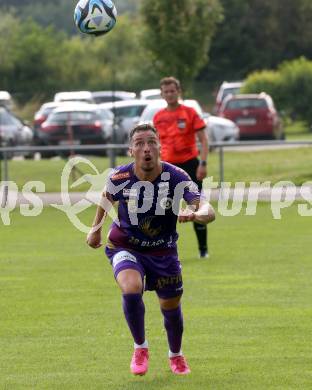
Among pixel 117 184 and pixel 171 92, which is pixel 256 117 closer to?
pixel 171 92

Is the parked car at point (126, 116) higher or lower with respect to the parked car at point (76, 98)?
higher

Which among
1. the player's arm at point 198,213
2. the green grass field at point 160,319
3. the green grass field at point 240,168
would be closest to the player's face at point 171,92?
the green grass field at point 160,319

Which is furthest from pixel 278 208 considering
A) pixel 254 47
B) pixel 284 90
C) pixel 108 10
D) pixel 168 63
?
pixel 254 47

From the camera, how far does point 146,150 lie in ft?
26.6

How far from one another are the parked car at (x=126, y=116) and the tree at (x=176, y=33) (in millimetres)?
1280

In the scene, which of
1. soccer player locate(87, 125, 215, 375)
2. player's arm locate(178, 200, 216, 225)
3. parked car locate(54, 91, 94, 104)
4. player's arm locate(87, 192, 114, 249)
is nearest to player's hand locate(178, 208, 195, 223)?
player's arm locate(178, 200, 216, 225)

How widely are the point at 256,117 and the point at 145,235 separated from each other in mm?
33110

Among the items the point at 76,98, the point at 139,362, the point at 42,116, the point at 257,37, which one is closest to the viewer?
the point at 139,362

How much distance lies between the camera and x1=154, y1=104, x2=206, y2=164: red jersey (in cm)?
1459

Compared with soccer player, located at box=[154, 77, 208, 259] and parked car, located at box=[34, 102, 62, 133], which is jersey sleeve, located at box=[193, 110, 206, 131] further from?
parked car, located at box=[34, 102, 62, 133]

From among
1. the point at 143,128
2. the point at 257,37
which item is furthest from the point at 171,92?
the point at 257,37

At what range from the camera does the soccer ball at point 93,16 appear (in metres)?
13.3

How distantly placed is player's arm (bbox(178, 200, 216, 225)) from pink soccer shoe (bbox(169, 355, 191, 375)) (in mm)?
1083

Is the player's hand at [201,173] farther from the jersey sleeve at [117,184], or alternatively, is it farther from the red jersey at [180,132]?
the jersey sleeve at [117,184]
